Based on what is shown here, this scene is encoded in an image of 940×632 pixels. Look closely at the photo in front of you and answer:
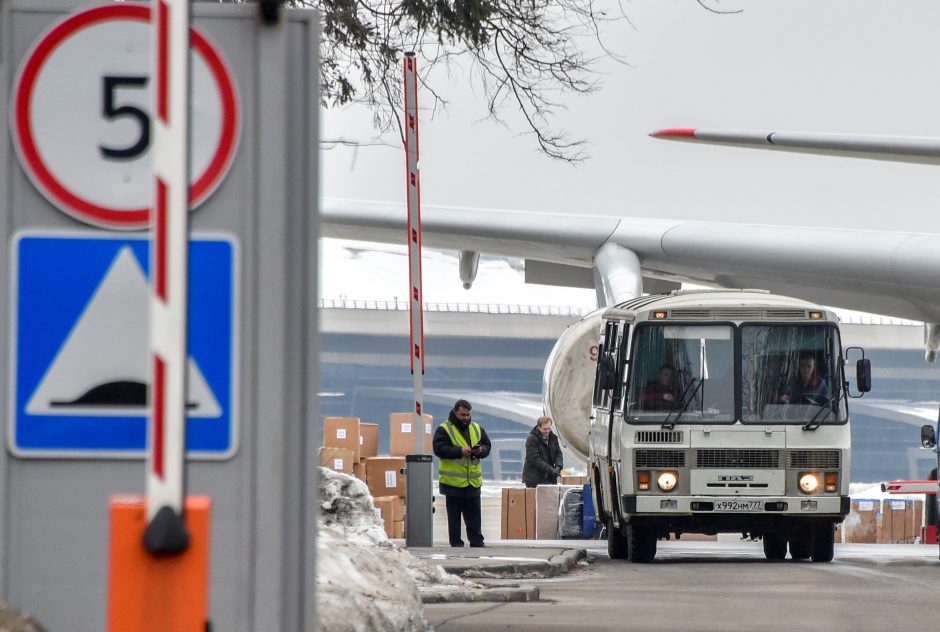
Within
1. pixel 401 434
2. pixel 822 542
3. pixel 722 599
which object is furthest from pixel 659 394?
pixel 401 434

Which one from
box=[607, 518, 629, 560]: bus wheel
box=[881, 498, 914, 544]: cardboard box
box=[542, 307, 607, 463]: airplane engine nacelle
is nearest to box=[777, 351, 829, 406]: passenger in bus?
box=[607, 518, 629, 560]: bus wheel

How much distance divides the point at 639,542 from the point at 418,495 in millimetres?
2528

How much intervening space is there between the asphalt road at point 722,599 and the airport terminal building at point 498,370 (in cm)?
7759

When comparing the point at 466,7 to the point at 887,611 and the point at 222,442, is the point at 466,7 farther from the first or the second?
the point at 222,442

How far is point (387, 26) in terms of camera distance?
1051 cm

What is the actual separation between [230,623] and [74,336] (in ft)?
2.39

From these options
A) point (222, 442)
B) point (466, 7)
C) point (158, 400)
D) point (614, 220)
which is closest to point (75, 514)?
point (222, 442)

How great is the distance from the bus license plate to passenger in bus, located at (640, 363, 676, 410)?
1103 millimetres

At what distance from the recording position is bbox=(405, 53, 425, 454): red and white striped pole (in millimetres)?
16844

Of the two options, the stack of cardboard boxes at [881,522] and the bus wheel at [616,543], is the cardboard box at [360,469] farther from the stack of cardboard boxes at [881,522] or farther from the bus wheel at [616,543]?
the stack of cardboard boxes at [881,522]

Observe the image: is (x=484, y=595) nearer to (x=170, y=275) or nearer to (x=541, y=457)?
(x=170, y=275)

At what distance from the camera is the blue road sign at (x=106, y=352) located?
12.2ft

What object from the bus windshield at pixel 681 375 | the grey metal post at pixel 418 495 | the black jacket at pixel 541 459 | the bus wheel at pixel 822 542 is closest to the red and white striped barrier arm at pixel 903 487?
the black jacket at pixel 541 459

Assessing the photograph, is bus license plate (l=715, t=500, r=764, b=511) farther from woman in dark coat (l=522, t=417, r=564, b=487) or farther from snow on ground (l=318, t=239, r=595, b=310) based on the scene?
snow on ground (l=318, t=239, r=595, b=310)
